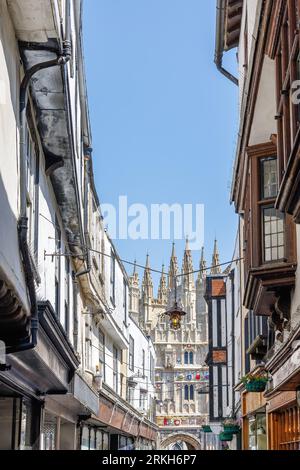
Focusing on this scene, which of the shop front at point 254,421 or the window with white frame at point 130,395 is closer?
the shop front at point 254,421

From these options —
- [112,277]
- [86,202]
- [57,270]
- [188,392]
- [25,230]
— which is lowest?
[25,230]

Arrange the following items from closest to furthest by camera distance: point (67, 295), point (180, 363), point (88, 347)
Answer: point (67, 295), point (88, 347), point (180, 363)

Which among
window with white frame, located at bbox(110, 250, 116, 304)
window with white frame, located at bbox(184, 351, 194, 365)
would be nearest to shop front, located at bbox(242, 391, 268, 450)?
window with white frame, located at bbox(110, 250, 116, 304)

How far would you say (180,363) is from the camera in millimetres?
105750

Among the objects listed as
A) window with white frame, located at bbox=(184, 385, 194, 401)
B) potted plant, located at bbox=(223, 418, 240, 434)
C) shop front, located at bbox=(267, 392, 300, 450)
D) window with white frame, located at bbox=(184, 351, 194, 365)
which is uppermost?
window with white frame, located at bbox=(184, 351, 194, 365)

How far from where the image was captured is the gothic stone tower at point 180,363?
99312 millimetres

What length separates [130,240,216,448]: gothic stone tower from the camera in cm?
9931

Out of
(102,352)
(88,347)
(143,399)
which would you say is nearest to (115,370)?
(102,352)

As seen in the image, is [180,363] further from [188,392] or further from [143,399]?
[143,399]

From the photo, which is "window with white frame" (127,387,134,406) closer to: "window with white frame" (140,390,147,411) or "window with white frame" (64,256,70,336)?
"window with white frame" (140,390,147,411)

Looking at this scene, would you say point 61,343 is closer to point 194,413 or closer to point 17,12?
point 17,12

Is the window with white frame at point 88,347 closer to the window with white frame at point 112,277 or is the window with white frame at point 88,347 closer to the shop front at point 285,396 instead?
the window with white frame at point 112,277

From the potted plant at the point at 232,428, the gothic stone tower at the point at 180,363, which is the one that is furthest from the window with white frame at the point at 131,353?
the gothic stone tower at the point at 180,363
